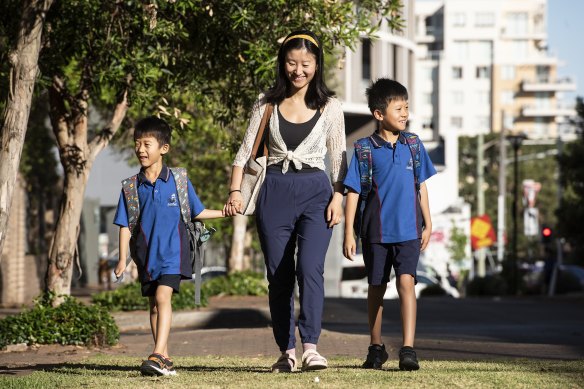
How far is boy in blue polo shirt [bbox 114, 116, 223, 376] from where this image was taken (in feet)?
25.9

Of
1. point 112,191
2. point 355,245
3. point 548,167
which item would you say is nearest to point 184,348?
point 355,245

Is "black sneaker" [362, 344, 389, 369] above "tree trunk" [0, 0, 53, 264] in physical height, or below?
below

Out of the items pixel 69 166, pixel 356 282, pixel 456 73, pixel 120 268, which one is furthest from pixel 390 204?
pixel 456 73

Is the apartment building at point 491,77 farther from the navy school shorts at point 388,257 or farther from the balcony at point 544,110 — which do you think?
the navy school shorts at point 388,257

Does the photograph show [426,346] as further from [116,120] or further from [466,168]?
[466,168]

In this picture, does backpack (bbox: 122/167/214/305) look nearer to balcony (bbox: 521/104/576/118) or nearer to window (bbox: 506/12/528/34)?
balcony (bbox: 521/104/576/118)

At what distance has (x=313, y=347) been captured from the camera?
7465 millimetres

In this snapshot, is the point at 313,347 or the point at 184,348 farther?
the point at 184,348

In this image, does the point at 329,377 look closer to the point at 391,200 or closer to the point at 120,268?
the point at 391,200

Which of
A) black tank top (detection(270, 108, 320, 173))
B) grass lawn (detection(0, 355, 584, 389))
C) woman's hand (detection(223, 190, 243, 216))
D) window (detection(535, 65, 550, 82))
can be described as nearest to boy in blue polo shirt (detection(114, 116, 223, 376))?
woman's hand (detection(223, 190, 243, 216))

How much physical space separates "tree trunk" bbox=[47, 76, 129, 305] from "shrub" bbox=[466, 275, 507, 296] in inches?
1149

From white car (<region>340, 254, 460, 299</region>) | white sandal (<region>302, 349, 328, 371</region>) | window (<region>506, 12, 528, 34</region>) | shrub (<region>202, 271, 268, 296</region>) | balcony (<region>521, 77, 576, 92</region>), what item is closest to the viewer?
white sandal (<region>302, 349, 328, 371</region>)

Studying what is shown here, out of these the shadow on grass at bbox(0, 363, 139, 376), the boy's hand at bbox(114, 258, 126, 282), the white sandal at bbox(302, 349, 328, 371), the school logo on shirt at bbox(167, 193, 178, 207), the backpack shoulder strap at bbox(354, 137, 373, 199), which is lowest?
the shadow on grass at bbox(0, 363, 139, 376)

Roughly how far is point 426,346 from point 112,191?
142 feet
